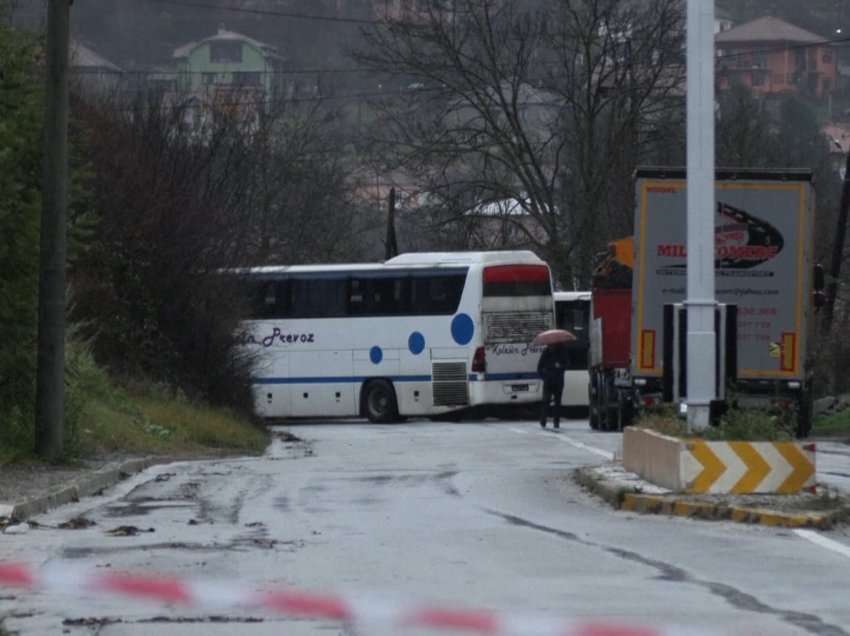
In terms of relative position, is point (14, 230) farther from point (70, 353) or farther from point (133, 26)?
point (133, 26)

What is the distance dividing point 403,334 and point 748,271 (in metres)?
18.8

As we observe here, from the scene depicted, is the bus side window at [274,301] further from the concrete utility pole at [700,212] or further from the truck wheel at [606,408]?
the concrete utility pole at [700,212]

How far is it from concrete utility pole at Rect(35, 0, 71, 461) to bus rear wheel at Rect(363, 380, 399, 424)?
2525 centimetres

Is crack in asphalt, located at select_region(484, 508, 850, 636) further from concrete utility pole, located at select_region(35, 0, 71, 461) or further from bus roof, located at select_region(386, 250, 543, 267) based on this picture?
bus roof, located at select_region(386, 250, 543, 267)

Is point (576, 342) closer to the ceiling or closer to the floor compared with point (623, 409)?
closer to the ceiling

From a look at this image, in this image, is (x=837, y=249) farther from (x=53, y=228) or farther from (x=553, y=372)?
(x=53, y=228)

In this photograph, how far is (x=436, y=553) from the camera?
12.5m

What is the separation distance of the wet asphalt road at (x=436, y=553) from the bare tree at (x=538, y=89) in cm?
3334

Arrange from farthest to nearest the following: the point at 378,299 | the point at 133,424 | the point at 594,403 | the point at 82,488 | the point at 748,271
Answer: the point at 378,299 → the point at 594,403 → the point at 133,424 → the point at 748,271 → the point at 82,488

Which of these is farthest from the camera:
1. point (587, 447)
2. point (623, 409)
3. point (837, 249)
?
point (837, 249)

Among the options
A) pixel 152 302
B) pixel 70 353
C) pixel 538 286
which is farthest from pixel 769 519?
pixel 538 286

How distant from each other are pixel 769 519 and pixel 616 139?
40.7m

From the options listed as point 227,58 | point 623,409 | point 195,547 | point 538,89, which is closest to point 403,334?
point 623,409

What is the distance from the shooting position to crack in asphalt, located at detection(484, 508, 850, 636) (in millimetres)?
9297
